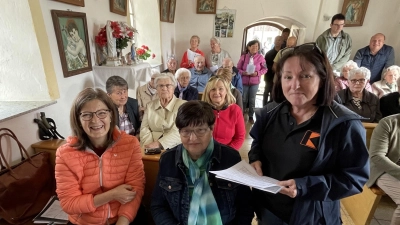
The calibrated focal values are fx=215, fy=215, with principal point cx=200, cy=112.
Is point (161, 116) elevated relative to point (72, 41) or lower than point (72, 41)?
lower

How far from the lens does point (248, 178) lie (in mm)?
879

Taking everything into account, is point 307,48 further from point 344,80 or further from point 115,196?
point 344,80

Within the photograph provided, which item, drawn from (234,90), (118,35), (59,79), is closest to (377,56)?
(234,90)

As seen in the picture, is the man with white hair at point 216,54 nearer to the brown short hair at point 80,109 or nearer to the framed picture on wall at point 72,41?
the framed picture on wall at point 72,41

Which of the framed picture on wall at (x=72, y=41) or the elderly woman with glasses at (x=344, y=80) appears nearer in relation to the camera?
the framed picture on wall at (x=72, y=41)

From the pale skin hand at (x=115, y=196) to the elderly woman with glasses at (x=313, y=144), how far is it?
74 cm

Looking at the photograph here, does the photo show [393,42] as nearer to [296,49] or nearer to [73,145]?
[296,49]

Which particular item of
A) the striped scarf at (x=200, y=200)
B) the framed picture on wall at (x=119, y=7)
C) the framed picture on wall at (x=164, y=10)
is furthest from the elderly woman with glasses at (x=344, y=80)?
the framed picture on wall at (x=164, y=10)

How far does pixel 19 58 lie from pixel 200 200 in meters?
2.00

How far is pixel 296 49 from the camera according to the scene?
90 centimetres

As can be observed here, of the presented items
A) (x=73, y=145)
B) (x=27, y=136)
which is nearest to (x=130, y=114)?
(x=27, y=136)

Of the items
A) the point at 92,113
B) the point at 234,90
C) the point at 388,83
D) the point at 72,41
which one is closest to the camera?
the point at 92,113

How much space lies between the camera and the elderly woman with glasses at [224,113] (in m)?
1.98

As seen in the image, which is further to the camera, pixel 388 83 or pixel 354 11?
pixel 354 11
